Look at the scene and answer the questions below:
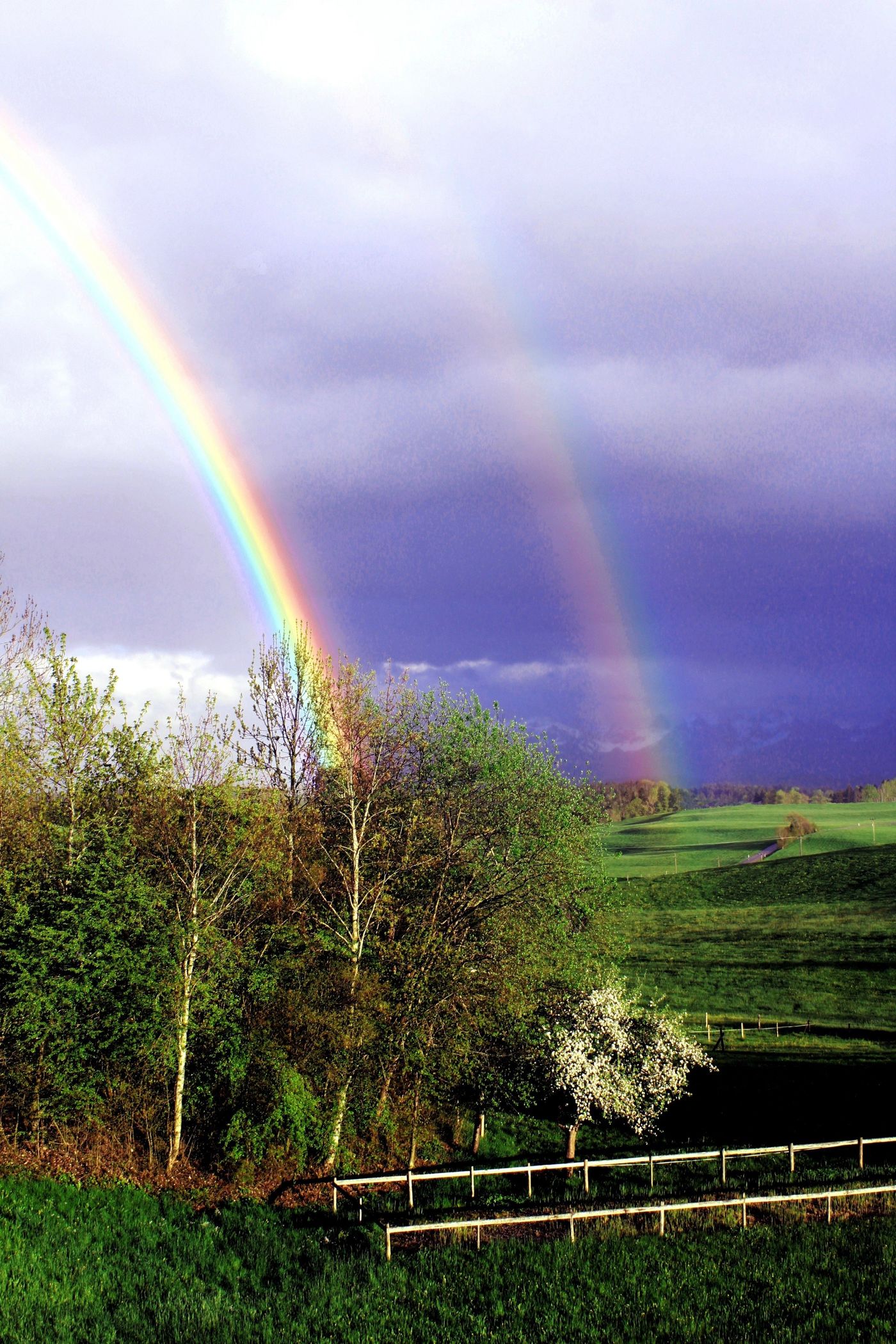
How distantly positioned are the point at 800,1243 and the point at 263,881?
1580 cm

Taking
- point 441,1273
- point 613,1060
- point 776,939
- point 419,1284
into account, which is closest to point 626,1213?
point 441,1273

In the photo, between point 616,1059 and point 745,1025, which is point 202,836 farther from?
point 745,1025

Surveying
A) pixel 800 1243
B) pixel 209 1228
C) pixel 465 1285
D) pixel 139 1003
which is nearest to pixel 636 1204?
pixel 800 1243

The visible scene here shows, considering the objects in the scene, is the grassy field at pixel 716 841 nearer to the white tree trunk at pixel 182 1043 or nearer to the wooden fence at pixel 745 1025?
the wooden fence at pixel 745 1025

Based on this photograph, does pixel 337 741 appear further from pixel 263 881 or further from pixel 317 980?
pixel 317 980

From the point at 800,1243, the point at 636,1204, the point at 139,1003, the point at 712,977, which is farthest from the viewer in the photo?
the point at 712,977

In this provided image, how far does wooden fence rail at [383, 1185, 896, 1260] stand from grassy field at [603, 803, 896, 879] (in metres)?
88.6

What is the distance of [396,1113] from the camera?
28.2m

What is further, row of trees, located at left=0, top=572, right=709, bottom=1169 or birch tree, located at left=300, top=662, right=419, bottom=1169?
birch tree, located at left=300, top=662, right=419, bottom=1169

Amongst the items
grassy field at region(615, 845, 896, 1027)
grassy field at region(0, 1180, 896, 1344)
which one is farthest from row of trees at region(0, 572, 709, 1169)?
grassy field at region(615, 845, 896, 1027)

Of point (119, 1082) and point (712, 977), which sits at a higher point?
point (119, 1082)

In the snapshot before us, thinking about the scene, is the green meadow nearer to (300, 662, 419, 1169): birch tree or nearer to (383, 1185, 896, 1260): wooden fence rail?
(383, 1185, 896, 1260): wooden fence rail

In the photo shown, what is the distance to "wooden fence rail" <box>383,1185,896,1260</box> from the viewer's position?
17.9 metres

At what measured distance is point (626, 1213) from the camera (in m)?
19.0
